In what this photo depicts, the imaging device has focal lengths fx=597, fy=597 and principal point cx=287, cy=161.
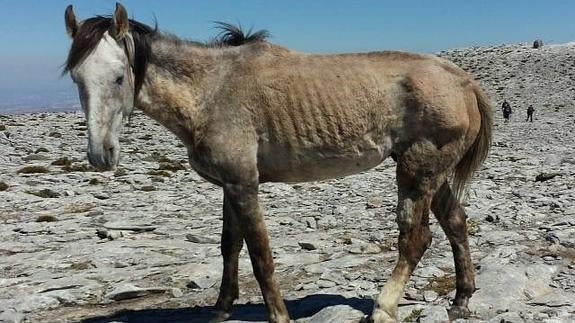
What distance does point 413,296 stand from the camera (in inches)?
306

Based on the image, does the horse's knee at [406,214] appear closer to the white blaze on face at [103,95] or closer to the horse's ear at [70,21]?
the white blaze on face at [103,95]

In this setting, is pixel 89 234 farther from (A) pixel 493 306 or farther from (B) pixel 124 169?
(B) pixel 124 169

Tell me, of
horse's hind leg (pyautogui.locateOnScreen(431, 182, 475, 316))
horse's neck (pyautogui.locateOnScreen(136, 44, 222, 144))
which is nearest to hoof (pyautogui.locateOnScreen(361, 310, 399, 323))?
horse's hind leg (pyautogui.locateOnScreen(431, 182, 475, 316))

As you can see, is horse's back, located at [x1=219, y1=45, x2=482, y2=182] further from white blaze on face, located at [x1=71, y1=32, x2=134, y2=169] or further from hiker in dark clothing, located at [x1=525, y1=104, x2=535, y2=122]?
hiker in dark clothing, located at [x1=525, y1=104, x2=535, y2=122]

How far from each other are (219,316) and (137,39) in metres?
3.51

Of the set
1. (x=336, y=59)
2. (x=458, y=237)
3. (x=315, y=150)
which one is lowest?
(x=458, y=237)

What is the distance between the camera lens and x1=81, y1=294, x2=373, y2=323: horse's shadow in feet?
24.4

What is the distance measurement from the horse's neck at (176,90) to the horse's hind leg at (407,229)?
2368mm

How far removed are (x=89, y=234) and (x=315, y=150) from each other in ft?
26.8

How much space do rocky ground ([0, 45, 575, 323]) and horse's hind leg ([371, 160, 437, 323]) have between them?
0.42m

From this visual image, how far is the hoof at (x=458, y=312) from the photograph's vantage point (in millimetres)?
6864

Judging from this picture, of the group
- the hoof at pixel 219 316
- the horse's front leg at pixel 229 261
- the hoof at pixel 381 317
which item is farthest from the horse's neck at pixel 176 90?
the hoof at pixel 381 317

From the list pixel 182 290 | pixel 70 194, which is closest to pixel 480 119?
pixel 182 290

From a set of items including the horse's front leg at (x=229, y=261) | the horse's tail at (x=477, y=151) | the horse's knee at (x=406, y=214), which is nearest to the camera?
the horse's knee at (x=406, y=214)
